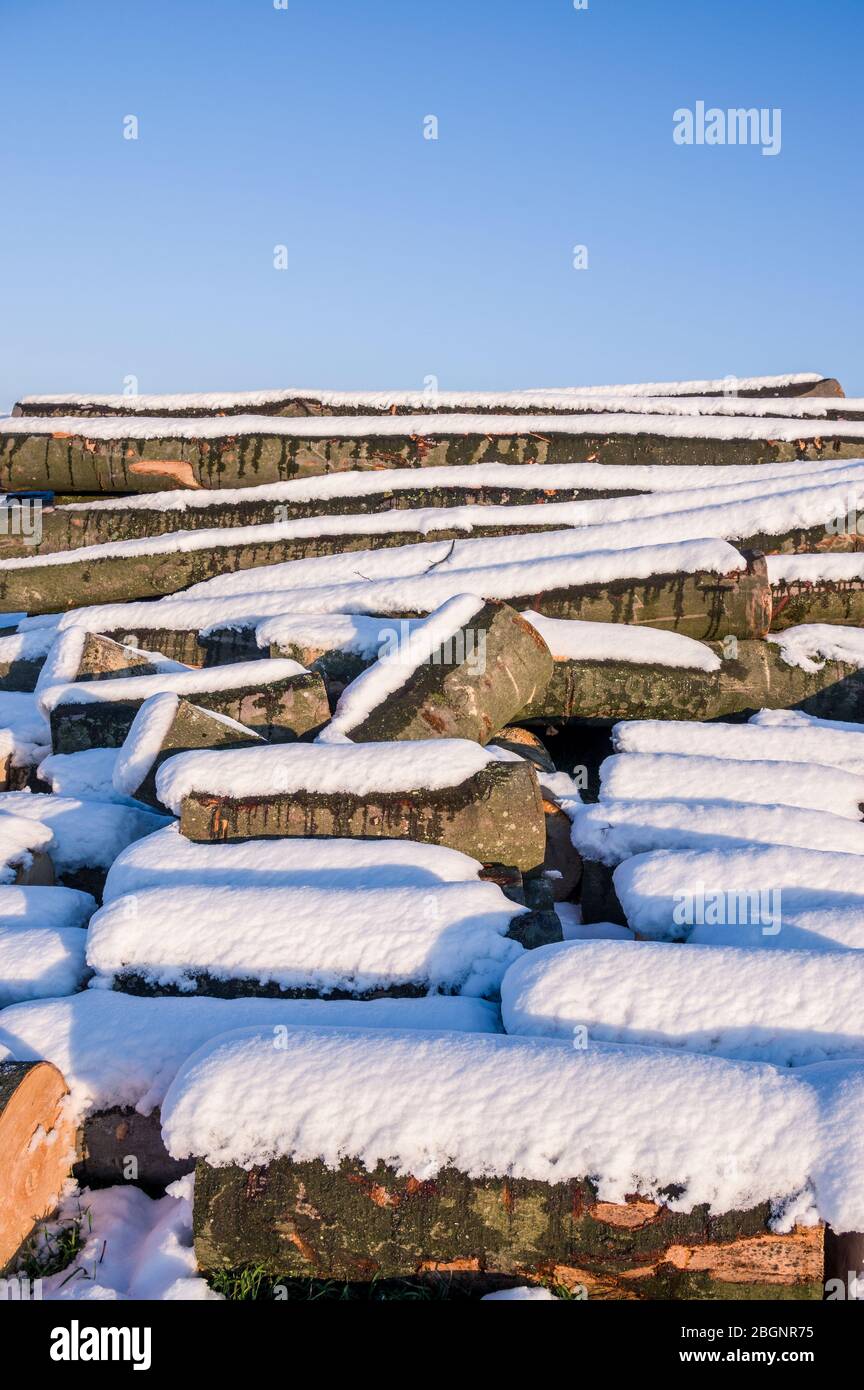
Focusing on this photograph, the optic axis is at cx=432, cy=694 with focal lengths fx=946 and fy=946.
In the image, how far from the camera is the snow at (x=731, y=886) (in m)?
3.81

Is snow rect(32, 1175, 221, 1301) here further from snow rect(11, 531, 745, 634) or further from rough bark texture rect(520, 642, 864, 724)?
snow rect(11, 531, 745, 634)

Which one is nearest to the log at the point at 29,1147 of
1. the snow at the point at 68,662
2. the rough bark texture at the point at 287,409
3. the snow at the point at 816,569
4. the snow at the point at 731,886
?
the snow at the point at 731,886

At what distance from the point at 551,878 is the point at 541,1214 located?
2328 millimetres

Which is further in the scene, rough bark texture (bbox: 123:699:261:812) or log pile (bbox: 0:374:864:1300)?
rough bark texture (bbox: 123:699:261:812)

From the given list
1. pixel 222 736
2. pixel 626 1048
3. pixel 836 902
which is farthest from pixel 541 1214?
pixel 222 736

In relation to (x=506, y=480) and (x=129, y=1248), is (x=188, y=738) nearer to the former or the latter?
(x=129, y=1248)

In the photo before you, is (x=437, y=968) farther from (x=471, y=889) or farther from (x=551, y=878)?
(x=551, y=878)

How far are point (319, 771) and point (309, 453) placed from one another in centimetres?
519

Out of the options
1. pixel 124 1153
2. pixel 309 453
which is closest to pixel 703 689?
pixel 124 1153

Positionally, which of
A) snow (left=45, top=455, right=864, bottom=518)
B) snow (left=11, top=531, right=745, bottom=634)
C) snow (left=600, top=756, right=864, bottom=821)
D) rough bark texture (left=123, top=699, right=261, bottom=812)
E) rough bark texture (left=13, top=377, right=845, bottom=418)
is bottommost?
snow (left=600, top=756, right=864, bottom=821)

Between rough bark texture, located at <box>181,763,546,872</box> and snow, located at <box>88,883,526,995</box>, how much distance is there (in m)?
0.65

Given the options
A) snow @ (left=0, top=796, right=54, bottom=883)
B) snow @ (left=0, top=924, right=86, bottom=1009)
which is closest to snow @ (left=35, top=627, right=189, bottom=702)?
snow @ (left=0, top=796, right=54, bottom=883)

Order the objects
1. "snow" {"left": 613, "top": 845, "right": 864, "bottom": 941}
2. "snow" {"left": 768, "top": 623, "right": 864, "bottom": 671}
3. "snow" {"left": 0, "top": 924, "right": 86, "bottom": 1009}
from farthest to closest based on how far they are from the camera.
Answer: "snow" {"left": 768, "top": 623, "right": 864, "bottom": 671} < "snow" {"left": 613, "top": 845, "right": 864, "bottom": 941} < "snow" {"left": 0, "top": 924, "right": 86, "bottom": 1009}

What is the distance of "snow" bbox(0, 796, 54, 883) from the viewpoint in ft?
15.0
